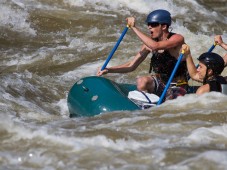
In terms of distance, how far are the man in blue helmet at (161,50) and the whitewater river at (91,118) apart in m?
0.44

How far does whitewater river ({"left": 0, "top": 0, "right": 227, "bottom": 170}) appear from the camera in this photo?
17.0 ft

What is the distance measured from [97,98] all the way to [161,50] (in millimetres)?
832

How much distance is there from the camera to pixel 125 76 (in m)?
9.51

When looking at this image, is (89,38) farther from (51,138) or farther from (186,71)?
(51,138)

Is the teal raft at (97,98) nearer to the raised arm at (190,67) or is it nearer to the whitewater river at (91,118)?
the whitewater river at (91,118)

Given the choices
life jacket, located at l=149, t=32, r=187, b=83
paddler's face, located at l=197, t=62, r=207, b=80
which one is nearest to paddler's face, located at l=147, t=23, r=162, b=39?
life jacket, located at l=149, t=32, r=187, b=83

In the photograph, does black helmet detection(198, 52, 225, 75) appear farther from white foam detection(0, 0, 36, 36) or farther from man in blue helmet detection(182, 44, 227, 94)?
white foam detection(0, 0, 36, 36)

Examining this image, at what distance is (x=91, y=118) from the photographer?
21.2ft

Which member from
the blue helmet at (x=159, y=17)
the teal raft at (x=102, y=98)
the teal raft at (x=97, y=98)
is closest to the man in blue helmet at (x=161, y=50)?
the blue helmet at (x=159, y=17)

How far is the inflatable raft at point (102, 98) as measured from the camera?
6.72 metres

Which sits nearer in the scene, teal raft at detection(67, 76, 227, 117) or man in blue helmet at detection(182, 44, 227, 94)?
man in blue helmet at detection(182, 44, 227, 94)

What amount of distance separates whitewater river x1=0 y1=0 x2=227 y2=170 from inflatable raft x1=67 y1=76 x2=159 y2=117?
0.76ft

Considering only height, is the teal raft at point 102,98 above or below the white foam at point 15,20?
above

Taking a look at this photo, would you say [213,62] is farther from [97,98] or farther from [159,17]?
[97,98]
